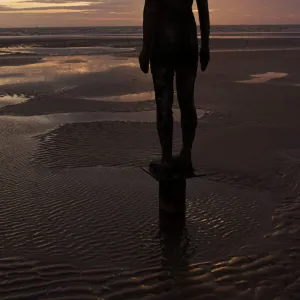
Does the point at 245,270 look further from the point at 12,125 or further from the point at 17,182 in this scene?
the point at 12,125

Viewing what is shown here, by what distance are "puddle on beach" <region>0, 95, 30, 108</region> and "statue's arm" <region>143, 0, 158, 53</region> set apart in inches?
475

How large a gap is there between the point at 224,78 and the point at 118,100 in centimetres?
869

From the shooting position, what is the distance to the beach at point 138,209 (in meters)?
4.71

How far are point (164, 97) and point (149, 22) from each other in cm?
94

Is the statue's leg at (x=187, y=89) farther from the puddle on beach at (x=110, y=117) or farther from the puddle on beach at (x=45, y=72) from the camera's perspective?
the puddle on beach at (x=45, y=72)

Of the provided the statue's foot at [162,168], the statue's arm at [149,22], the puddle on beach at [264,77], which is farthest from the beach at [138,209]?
the puddle on beach at [264,77]

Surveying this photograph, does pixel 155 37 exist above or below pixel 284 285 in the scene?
above

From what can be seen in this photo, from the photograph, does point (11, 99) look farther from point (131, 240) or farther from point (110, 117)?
point (131, 240)

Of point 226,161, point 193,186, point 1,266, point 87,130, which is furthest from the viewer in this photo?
point 87,130

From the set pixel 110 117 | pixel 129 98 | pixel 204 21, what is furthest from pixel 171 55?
pixel 129 98

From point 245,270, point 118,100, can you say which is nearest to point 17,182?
point 245,270

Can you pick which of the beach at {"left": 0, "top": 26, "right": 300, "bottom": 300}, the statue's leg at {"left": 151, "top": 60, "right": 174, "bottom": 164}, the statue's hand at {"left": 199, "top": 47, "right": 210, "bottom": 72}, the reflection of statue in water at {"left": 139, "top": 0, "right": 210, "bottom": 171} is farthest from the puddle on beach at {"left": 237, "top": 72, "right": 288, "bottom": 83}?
the statue's leg at {"left": 151, "top": 60, "right": 174, "bottom": 164}

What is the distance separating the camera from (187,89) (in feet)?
18.3

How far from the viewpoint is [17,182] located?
25.5 feet
